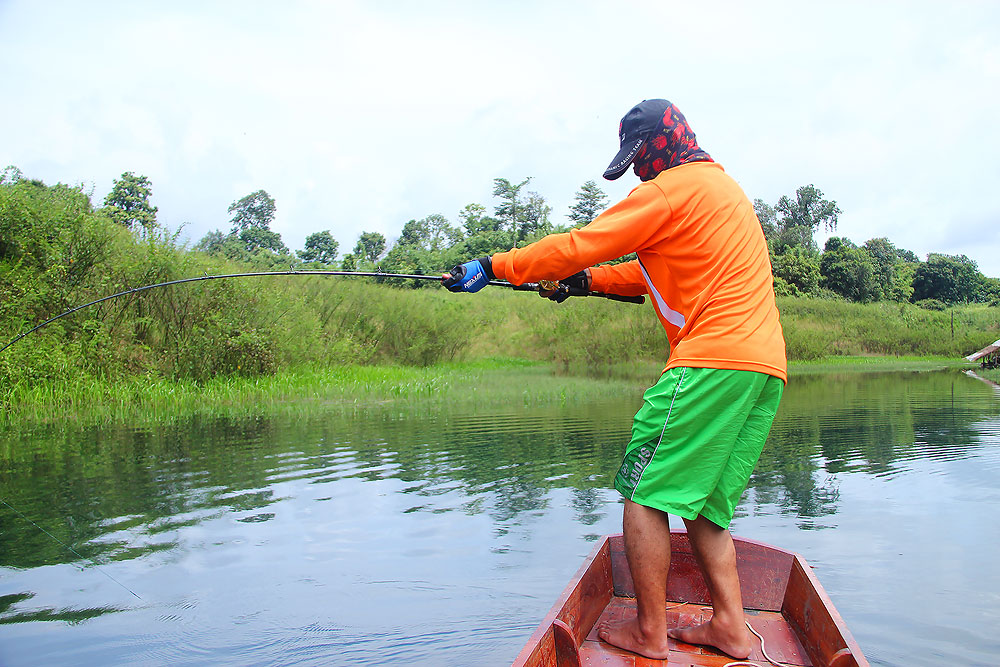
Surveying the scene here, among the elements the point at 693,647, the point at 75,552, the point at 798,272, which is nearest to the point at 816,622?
the point at 693,647

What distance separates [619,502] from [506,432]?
166 inches

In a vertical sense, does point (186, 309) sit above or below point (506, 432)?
above

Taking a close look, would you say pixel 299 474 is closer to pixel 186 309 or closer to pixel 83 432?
pixel 83 432

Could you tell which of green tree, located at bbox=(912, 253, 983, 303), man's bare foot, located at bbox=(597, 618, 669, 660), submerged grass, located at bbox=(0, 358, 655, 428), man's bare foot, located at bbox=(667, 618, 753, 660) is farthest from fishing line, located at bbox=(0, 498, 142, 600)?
green tree, located at bbox=(912, 253, 983, 303)

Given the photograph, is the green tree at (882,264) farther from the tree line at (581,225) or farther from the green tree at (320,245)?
the green tree at (320,245)

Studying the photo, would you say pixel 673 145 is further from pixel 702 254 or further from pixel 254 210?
pixel 254 210

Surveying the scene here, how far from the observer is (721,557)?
2803mm

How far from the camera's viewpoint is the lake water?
12.0 feet

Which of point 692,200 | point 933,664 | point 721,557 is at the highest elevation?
point 692,200

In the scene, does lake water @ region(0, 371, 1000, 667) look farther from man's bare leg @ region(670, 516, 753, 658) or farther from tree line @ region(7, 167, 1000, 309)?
tree line @ region(7, 167, 1000, 309)

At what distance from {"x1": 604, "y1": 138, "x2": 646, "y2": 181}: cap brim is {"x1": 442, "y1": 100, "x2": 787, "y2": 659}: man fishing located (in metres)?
0.09

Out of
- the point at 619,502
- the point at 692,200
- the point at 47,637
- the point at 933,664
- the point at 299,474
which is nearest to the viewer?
the point at 692,200

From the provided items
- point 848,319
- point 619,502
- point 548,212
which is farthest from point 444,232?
point 619,502

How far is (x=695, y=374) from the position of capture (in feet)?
8.67
